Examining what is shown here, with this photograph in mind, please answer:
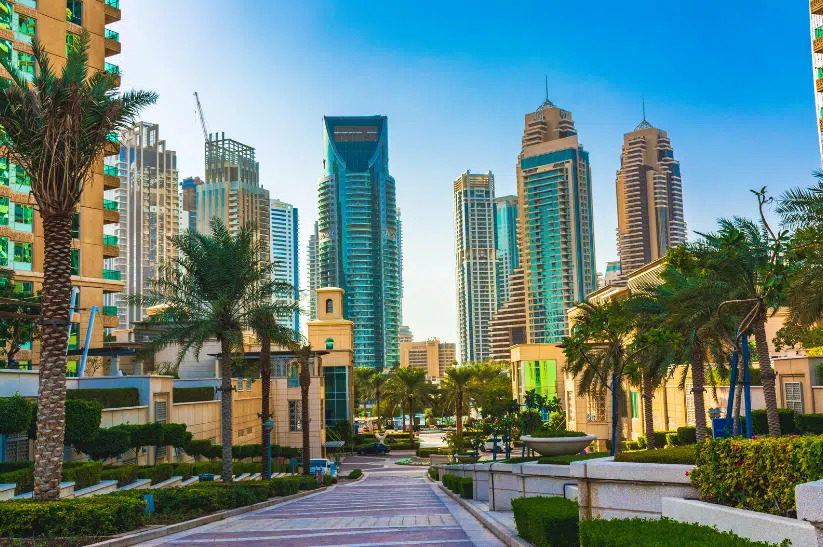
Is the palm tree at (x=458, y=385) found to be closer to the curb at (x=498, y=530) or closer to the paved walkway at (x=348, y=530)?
the paved walkway at (x=348, y=530)

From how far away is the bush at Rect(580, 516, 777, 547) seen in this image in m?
8.06

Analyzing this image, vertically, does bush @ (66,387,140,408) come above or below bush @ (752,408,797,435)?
above

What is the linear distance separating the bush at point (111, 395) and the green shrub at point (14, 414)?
6.59m

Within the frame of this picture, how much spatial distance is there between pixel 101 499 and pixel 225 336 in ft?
45.2

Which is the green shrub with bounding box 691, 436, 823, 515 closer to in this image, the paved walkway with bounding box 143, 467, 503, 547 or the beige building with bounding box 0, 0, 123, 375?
the paved walkway with bounding box 143, 467, 503, 547

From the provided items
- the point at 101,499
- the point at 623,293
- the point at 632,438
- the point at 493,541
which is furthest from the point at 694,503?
the point at 623,293

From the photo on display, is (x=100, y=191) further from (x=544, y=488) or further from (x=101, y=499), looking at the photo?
(x=544, y=488)

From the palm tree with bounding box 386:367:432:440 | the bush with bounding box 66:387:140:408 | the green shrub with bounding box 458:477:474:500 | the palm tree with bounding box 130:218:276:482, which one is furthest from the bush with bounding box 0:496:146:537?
the palm tree with bounding box 386:367:432:440

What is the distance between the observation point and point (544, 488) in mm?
16844

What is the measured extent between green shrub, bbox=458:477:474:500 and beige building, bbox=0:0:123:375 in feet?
94.3

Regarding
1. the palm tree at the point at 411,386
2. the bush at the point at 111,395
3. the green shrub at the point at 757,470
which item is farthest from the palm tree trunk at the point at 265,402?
the palm tree at the point at 411,386

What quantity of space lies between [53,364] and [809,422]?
99.9 feet

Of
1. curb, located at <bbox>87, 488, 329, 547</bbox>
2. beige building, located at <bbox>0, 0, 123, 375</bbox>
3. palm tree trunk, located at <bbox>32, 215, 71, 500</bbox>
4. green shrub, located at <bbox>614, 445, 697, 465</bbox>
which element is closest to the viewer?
green shrub, located at <bbox>614, 445, 697, 465</bbox>

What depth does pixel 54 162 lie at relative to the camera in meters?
18.8
